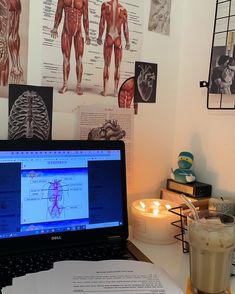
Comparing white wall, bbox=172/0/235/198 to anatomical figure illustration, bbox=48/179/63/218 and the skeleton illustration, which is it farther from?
anatomical figure illustration, bbox=48/179/63/218

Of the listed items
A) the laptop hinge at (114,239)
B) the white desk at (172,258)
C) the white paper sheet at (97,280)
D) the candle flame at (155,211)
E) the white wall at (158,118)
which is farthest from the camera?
the white wall at (158,118)

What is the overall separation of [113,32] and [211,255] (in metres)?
0.67

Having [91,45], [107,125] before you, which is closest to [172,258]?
[107,125]

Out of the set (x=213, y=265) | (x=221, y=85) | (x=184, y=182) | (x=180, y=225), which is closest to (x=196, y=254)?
(x=213, y=265)

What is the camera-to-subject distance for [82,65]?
0.93 meters

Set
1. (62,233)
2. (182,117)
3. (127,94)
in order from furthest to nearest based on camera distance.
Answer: (182,117) < (127,94) < (62,233)

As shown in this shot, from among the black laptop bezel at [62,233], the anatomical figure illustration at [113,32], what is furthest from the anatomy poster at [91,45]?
the black laptop bezel at [62,233]

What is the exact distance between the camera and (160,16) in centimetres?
105

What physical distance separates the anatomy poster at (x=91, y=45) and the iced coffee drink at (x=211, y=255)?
19.7 inches

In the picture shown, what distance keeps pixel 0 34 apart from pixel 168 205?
0.67 m

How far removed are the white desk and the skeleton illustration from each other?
456 mm

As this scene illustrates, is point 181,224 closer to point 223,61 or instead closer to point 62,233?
point 62,233

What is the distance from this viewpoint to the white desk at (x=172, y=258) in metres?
0.74

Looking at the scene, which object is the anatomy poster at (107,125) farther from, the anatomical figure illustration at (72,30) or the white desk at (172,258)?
the white desk at (172,258)
